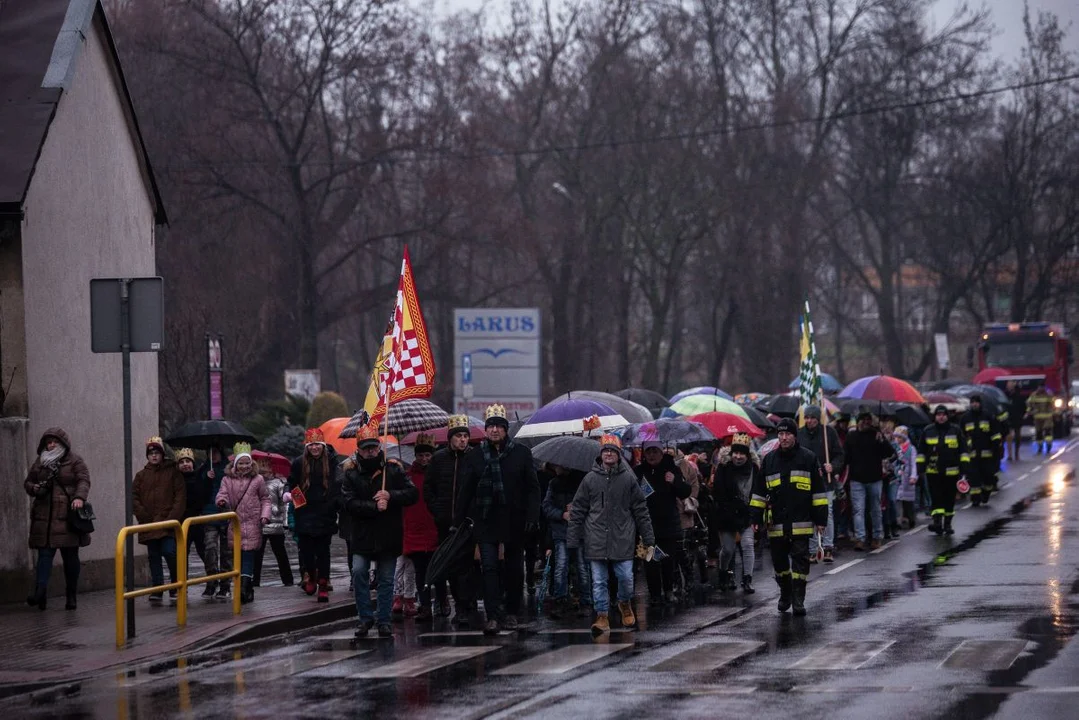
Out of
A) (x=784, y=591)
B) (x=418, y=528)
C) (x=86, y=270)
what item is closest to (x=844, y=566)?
(x=784, y=591)

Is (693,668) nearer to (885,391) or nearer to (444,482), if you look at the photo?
(444,482)

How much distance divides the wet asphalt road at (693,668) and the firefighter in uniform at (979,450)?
11.5 m

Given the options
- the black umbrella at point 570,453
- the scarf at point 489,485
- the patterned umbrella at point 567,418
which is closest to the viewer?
the scarf at point 489,485

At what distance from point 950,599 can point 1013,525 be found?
928 centimetres

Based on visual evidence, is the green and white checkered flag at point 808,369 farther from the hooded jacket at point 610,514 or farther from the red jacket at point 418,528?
the hooded jacket at point 610,514

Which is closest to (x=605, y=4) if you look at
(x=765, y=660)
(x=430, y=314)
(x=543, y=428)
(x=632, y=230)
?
(x=632, y=230)

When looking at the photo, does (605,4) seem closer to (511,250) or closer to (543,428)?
(511,250)

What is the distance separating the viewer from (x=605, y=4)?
51.8 metres

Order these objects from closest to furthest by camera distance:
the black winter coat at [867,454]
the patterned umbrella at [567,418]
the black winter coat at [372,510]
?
the black winter coat at [372,510] → the patterned umbrella at [567,418] → the black winter coat at [867,454]

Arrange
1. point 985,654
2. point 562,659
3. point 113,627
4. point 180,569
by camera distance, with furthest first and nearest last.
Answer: point 113,627
point 180,569
point 562,659
point 985,654

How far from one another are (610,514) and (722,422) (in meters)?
7.89

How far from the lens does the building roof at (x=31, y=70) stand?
16781mm

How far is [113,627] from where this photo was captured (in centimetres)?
1474

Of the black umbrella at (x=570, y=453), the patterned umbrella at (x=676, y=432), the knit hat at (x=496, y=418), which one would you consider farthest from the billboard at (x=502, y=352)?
the knit hat at (x=496, y=418)
